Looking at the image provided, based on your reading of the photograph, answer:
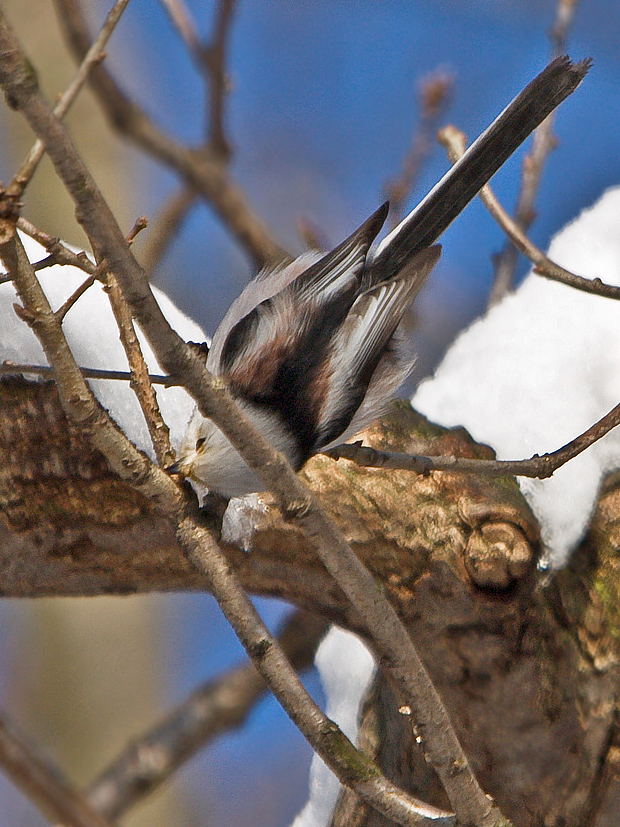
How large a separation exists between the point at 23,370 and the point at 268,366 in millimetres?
350

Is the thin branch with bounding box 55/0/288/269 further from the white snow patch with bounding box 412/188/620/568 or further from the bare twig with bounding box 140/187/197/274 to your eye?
the white snow patch with bounding box 412/188/620/568

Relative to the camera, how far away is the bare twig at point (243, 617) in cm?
80

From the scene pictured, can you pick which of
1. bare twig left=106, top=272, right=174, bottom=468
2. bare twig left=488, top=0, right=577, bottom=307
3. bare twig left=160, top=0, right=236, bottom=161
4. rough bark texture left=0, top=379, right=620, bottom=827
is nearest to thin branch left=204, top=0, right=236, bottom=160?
bare twig left=160, top=0, right=236, bottom=161

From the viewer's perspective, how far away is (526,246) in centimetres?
143

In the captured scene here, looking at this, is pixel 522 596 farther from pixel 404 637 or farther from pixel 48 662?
pixel 48 662

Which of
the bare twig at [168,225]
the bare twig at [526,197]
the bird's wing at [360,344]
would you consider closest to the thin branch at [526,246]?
the bird's wing at [360,344]

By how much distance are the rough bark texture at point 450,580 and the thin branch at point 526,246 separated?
0.35 m

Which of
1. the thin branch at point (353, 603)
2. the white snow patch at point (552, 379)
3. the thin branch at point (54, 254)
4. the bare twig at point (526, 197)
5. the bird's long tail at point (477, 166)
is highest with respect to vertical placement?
the bare twig at point (526, 197)

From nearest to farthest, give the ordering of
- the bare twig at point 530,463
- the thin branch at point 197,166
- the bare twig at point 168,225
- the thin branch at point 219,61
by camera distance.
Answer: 1. the bare twig at point 530,463
2. the thin branch at point 219,61
3. the thin branch at point 197,166
4. the bare twig at point 168,225

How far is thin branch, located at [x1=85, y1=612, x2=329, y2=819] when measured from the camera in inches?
77.7

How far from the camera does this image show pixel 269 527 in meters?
1.15

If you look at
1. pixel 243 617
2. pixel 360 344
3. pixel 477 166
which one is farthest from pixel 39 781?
pixel 477 166

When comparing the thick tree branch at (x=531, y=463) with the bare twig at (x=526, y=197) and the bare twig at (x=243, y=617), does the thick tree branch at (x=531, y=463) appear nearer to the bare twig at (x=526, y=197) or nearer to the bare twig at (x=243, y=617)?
the bare twig at (x=243, y=617)

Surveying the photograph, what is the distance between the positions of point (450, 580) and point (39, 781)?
599mm
